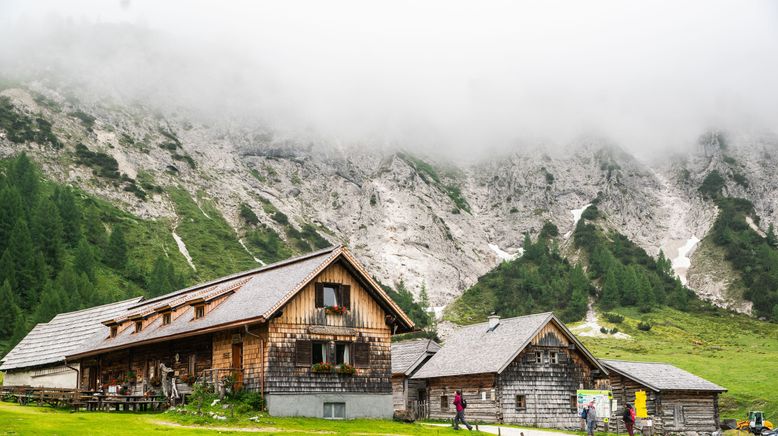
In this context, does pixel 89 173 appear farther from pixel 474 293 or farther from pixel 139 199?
pixel 474 293

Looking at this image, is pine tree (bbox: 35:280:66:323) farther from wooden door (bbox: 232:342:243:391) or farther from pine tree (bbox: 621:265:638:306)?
pine tree (bbox: 621:265:638:306)

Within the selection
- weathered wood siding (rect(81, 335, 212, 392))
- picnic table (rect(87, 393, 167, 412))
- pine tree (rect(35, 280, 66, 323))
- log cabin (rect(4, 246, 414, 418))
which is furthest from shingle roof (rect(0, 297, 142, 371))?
pine tree (rect(35, 280, 66, 323))

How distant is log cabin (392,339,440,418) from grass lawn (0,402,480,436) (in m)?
20.4

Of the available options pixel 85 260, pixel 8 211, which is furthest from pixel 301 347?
pixel 8 211

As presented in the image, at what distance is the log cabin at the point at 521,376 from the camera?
52.0 m

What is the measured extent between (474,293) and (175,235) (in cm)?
7139

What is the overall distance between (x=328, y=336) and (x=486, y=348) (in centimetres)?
1961

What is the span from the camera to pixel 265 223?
649 ft

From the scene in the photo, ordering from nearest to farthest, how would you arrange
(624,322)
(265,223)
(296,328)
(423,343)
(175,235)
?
(296,328) < (423,343) < (624,322) < (175,235) < (265,223)

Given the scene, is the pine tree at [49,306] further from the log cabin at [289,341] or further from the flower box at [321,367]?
the flower box at [321,367]

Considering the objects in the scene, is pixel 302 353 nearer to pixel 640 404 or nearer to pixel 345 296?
pixel 345 296

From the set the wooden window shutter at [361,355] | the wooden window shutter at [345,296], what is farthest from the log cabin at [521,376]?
the wooden window shutter at [345,296]

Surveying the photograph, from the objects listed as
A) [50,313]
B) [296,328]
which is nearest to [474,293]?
[50,313]

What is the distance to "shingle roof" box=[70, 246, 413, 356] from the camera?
3797 centimetres
